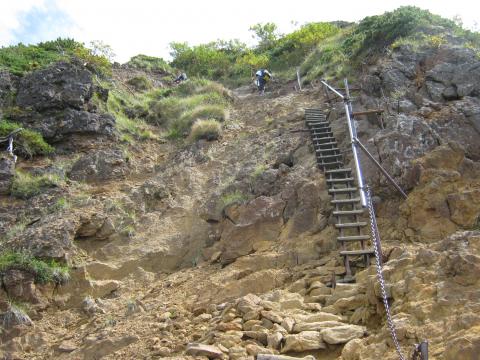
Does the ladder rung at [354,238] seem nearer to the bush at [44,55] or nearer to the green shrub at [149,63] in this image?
the bush at [44,55]

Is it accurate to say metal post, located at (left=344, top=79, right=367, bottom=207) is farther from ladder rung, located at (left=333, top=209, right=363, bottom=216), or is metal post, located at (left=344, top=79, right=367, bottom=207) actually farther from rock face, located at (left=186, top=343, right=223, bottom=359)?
rock face, located at (left=186, top=343, right=223, bottom=359)

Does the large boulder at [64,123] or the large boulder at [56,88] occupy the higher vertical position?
the large boulder at [56,88]

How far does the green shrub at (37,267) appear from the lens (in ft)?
30.1

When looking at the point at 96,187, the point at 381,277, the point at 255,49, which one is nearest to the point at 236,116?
the point at 96,187

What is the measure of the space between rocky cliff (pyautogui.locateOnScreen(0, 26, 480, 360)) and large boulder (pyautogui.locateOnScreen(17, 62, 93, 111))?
0.70m

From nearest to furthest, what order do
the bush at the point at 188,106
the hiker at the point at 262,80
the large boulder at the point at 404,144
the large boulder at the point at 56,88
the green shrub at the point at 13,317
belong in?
the green shrub at the point at 13,317
the large boulder at the point at 404,144
the large boulder at the point at 56,88
the bush at the point at 188,106
the hiker at the point at 262,80

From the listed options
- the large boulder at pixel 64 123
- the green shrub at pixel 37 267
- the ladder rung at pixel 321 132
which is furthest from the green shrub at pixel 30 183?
the ladder rung at pixel 321 132

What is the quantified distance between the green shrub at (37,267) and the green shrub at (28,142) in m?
4.66

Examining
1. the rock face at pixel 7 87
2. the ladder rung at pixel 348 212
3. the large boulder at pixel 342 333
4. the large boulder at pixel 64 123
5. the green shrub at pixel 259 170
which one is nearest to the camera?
the large boulder at pixel 342 333

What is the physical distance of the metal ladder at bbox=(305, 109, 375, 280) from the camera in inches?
302

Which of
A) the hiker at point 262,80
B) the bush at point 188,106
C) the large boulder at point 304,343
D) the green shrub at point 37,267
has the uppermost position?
the hiker at point 262,80

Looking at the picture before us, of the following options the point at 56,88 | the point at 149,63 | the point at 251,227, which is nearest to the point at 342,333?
the point at 251,227

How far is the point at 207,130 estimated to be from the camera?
47.8 ft

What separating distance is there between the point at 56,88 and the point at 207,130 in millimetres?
4732
